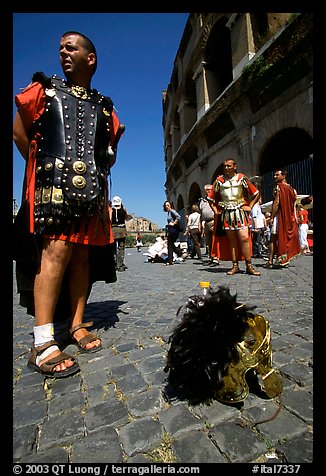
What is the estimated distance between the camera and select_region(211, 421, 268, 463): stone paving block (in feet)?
3.22

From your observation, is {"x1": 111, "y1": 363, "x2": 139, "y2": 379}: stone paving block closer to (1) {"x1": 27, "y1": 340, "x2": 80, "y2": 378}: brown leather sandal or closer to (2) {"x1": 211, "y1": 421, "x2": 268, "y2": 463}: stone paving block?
(1) {"x1": 27, "y1": 340, "x2": 80, "y2": 378}: brown leather sandal

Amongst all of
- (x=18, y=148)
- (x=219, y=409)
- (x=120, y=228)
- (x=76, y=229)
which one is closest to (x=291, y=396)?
(x=219, y=409)

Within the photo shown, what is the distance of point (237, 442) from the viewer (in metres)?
1.05

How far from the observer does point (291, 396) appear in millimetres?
1329

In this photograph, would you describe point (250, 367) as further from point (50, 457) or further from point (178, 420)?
point (50, 457)

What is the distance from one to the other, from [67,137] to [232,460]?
1968 mm

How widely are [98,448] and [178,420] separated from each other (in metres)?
0.37

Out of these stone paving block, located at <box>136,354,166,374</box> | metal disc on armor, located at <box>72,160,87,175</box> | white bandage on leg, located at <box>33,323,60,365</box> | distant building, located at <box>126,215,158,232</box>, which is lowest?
stone paving block, located at <box>136,354,166,374</box>

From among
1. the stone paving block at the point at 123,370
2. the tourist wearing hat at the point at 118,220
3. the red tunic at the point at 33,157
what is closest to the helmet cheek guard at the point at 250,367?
the stone paving block at the point at 123,370

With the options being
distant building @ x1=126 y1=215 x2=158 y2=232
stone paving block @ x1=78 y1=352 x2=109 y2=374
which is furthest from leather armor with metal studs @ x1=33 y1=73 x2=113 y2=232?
distant building @ x1=126 y1=215 x2=158 y2=232

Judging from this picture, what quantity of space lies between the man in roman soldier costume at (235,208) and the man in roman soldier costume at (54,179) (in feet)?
12.4

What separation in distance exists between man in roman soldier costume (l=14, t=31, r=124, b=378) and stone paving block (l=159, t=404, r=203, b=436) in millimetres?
726

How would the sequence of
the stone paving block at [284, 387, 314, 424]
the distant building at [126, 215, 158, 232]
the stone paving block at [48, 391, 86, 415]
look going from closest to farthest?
1. the stone paving block at [284, 387, 314, 424]
2. the stone paving block at [48, 391, 86, 415]
3. the distant building at [126, 215, 158, 232]

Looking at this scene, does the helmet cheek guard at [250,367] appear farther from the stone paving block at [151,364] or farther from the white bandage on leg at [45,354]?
the white bandage on leg at [45,354]
